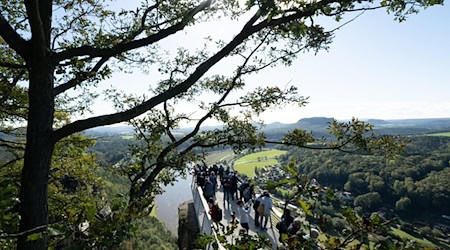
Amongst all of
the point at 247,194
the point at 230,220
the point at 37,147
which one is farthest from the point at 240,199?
the point at 37,147

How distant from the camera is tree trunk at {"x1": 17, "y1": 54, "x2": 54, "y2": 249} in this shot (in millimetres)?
3336

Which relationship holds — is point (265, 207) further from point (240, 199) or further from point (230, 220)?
point (240, 199)

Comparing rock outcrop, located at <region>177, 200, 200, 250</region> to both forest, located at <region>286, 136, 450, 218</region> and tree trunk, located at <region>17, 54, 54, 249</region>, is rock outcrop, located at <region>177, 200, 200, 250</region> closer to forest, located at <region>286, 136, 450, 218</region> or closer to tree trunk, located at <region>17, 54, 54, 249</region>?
tree trunk, located at <region>17, 54, 54, 249</region>

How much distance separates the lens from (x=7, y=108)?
6.72 m

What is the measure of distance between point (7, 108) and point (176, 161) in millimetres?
4118

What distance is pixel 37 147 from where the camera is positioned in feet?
11.3

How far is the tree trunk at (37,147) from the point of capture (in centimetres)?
334

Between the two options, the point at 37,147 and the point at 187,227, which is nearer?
the point at 37,147

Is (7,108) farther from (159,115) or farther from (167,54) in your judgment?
(167,54)

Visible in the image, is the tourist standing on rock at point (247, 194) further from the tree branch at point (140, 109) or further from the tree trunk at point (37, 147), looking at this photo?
the tree trunk at point (37, 147)

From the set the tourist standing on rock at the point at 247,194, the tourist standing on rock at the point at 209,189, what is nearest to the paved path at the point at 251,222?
the tourist standing on rock at the point at 247,194

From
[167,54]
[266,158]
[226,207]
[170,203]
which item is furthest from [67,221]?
[266,158]

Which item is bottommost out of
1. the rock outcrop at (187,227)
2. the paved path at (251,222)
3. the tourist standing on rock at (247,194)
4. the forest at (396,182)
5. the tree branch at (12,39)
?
the forest at (396,182)

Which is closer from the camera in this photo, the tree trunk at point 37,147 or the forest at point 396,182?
the tree trunk at point 37,147
